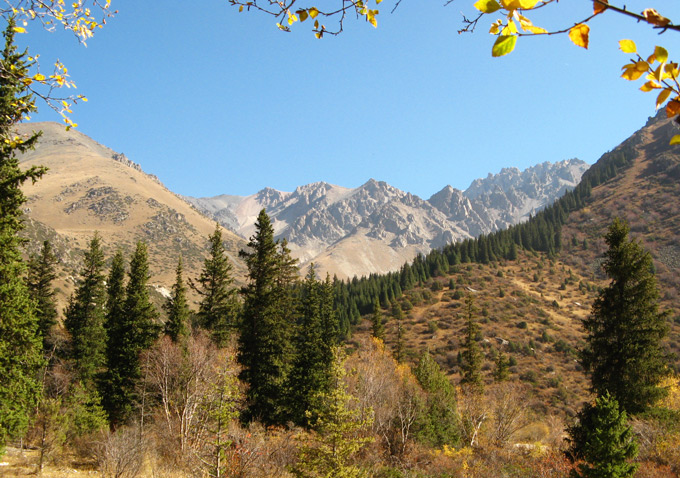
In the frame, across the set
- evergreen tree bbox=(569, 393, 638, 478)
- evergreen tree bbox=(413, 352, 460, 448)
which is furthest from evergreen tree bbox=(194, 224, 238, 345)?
evergreen tree bbox=(569, 393, 638, 478)

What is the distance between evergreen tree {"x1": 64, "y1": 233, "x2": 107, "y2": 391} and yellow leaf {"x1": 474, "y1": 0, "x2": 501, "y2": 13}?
36.2 metres

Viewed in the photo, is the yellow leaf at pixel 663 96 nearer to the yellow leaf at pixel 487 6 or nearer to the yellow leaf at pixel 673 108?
the yellow leaf at pixel 673 108

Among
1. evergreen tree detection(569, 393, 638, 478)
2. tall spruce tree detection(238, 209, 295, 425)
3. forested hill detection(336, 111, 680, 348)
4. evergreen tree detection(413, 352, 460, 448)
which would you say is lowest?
evergreen tree detection(413, 352, 460, 448)

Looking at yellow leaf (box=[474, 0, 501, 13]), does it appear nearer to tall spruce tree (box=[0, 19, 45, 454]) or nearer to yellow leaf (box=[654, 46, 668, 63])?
yellow leaf (box=[654, 46, 668, 63])

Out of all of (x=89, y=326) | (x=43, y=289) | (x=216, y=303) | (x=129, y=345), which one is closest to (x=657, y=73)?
(x=129, y=345)

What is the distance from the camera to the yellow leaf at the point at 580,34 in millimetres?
1420

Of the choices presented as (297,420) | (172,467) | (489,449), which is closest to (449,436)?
(489,449)

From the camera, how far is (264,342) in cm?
2731

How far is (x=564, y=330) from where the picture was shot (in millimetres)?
70438

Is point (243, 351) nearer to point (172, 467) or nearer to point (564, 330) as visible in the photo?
point (172, 467)

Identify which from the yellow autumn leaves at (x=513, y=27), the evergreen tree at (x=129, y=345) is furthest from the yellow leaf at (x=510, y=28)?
the evergreen tree at (x=129, y=345)

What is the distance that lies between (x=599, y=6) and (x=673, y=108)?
0.45m

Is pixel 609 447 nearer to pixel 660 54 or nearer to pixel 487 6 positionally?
pixel 660 54

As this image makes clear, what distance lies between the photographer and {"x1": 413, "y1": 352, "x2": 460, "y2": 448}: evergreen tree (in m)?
26.3
